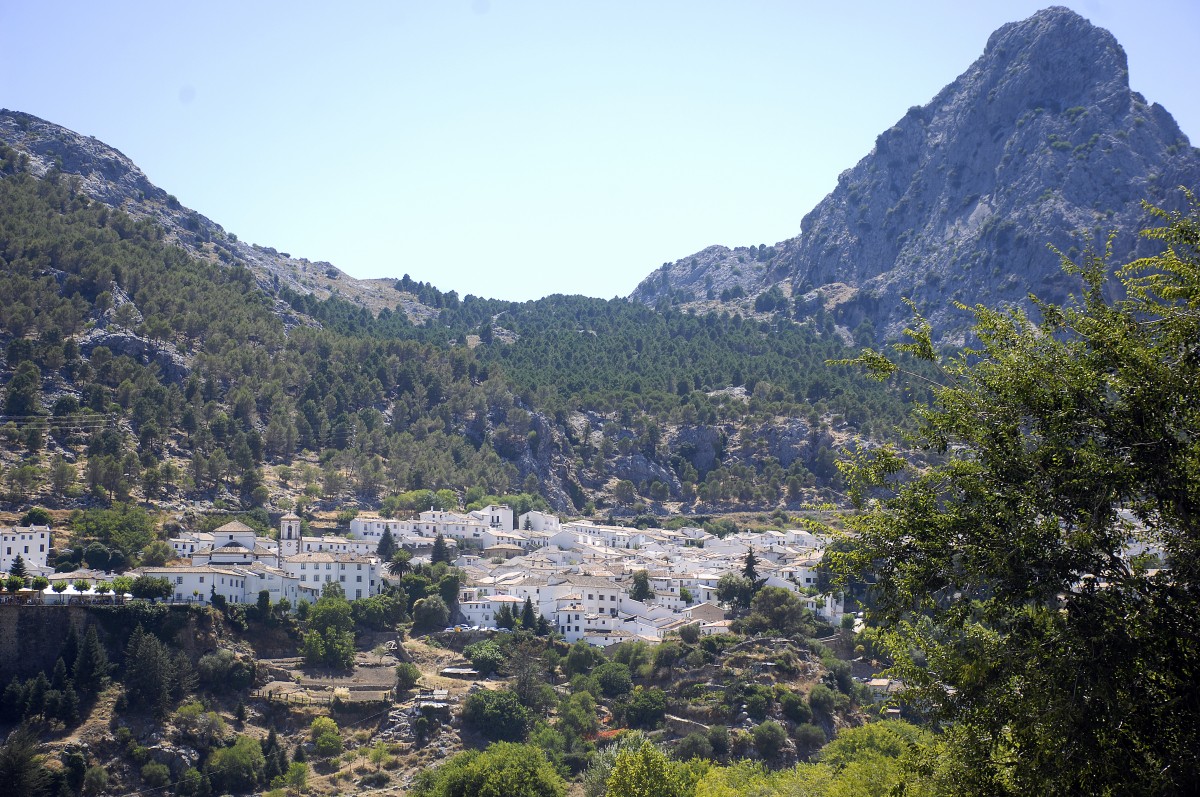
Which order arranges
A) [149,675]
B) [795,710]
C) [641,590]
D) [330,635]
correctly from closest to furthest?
[149,675] < [795,710] < [330,635] < [641,590]

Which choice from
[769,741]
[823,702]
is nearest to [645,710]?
[769,741]

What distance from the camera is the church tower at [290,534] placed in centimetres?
8294

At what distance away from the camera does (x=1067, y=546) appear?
12.6 meters

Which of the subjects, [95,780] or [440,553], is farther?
[440,553]

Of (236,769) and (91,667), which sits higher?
(91,667)

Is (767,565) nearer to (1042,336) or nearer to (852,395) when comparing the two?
(852,395)

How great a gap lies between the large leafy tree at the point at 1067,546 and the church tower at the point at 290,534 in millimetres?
72646

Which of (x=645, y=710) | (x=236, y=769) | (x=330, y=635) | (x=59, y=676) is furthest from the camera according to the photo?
(x=330, y=635)

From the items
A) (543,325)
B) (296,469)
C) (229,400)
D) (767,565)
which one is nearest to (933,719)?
(767,565)

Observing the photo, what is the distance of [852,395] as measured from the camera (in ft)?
463

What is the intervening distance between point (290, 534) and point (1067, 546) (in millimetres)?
81627

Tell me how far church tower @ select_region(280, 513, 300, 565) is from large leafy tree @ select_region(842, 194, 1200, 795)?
72646 millimetres

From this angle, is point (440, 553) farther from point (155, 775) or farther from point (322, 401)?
point (322, 401)

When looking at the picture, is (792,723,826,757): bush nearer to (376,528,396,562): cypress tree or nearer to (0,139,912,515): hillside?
(376,528,396,562): cypress tree
